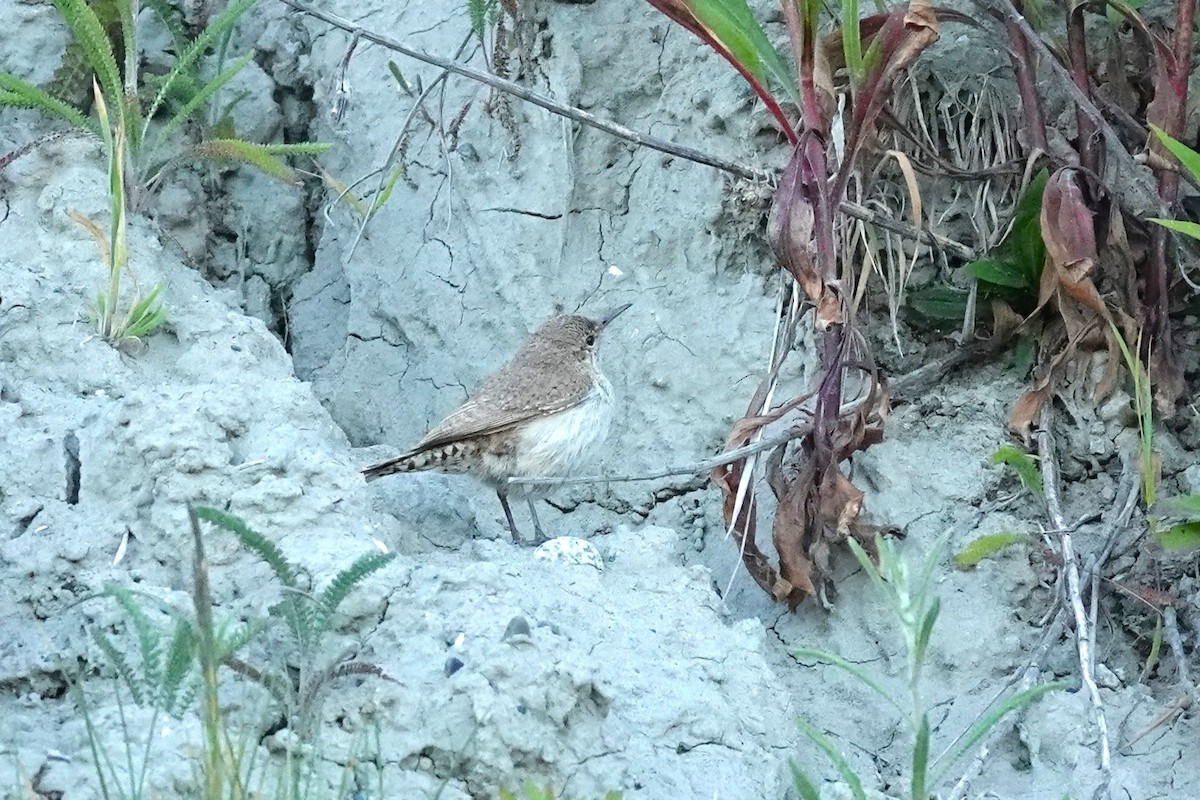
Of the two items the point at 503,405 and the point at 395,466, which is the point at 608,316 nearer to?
the point at 503,405

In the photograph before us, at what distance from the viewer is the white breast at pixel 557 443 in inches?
232

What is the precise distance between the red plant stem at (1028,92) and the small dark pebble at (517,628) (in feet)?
8.52

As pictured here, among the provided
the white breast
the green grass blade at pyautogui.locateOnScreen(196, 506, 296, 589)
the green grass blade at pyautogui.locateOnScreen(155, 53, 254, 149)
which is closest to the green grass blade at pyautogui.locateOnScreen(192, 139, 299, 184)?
the green grass blade at pyautogui.locateOnScreen(155, 53, 254, 149)

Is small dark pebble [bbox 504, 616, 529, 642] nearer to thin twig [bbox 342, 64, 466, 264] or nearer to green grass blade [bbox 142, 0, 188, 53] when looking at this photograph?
thin twig [bbox 342, 64, 466, 264]

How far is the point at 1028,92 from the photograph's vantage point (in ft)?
17.3

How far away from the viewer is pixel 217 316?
18.0 feet

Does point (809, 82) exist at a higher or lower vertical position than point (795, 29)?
lower

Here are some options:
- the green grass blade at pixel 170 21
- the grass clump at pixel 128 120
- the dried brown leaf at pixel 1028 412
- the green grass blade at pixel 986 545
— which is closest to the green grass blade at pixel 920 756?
the green grass blade at pixel 986 545

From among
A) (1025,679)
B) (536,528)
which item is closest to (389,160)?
(536,528)

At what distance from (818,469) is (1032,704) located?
995 mm

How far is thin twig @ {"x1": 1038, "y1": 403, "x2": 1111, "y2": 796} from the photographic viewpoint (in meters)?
4.20

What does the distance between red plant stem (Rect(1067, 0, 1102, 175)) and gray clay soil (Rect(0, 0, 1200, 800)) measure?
0.59 meters

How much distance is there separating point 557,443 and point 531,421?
0.13 meters

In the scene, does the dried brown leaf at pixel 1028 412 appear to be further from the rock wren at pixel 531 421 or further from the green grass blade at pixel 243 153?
the green grass blade at pixel 243 153
